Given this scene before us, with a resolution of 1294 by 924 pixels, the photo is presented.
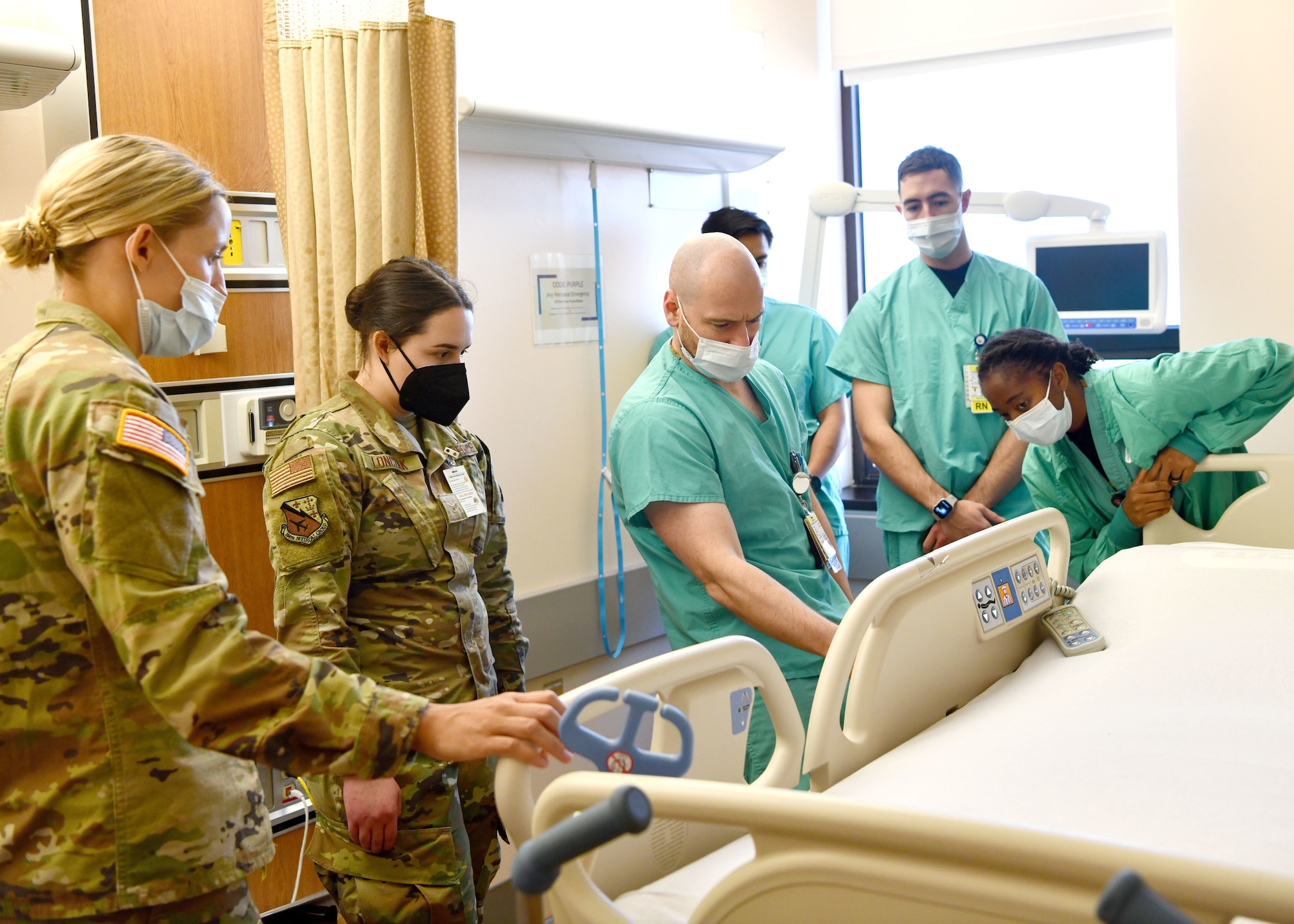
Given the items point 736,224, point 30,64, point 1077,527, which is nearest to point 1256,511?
point 1077,527

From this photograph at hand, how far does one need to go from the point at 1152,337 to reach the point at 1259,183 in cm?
81

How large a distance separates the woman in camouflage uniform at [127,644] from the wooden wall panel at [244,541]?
3.67 ft

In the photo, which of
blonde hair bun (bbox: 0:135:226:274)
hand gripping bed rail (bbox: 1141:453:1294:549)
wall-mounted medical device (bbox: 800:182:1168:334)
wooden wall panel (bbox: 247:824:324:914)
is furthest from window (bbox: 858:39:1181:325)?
blonde hair bun (bbox: 0:135:226:274)

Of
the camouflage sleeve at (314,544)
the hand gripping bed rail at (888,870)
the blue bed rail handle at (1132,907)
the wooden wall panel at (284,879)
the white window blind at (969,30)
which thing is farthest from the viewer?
the white window blind at (969,30)

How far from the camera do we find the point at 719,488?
6.25ft

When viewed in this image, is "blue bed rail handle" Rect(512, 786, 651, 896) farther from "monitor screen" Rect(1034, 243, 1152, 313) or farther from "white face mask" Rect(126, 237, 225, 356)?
"monitor screen" Rect(1034, 243, 1152, 313)

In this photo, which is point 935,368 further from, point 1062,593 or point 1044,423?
point 1062,593

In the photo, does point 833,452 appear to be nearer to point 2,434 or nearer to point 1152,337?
point 1152,337

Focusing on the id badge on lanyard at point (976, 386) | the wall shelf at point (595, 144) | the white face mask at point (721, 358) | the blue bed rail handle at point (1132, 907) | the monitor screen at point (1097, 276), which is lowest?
the blue bed rail handle at point (1132, 907)

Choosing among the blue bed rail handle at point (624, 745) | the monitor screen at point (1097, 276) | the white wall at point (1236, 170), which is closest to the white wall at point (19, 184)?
the blue bed rail handle at point (624, 745)

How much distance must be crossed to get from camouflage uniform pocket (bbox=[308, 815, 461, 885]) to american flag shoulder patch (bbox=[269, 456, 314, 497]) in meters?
0.55

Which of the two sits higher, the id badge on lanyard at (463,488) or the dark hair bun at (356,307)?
the dark hair bun at (356,307)

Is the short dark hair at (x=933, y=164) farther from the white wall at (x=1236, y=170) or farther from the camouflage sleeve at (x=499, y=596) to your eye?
the camouflage sleeve at (x=499, y=596)

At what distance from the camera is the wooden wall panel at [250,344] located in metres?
2.21
